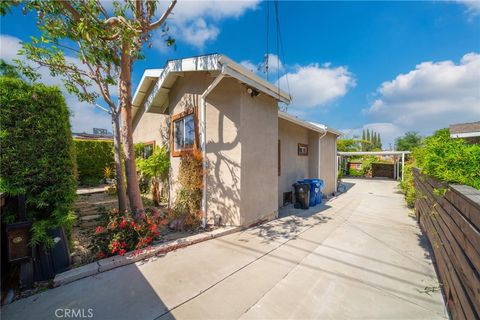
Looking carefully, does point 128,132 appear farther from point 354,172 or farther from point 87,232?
point 354,172

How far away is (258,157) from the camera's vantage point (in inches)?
227

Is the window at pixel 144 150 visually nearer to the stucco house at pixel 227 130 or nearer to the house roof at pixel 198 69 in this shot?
the house roof at pixel 198 69

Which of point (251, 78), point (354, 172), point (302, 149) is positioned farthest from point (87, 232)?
point (354, 172)

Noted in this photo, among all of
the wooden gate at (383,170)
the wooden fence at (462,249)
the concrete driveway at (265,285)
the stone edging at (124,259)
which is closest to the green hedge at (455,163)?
the wooden fence at (462,249)

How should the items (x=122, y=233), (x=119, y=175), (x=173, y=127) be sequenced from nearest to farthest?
1. (x=122, y=233)
2. (x=119, y=175)
3. (x=173, y=127)

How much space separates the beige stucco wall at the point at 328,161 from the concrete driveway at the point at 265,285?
6390 millimetres

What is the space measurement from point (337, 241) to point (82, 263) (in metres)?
5.29

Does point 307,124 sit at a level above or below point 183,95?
below

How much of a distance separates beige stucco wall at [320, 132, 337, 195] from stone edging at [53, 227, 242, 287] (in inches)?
316

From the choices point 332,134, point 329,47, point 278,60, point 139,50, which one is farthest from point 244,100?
point 332,134

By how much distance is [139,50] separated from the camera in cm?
445

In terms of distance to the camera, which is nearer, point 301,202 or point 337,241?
point 337,241

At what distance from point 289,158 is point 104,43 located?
24.0 ft

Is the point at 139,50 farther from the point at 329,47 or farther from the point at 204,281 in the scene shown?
the point at 329,47
